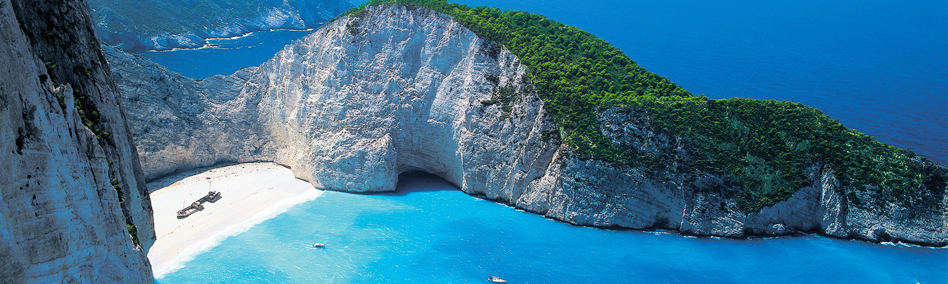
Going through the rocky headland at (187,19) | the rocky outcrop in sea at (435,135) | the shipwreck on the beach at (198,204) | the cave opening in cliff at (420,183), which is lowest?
the shipwreck on the beach at (198,204)

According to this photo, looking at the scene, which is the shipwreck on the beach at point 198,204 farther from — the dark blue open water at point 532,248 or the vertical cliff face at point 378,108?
the vertical cliff face at point 378,108

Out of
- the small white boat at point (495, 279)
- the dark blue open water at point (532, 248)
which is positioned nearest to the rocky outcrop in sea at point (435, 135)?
the dark blue open water at point (532, 248)

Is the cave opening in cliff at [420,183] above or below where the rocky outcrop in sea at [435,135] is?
→ below

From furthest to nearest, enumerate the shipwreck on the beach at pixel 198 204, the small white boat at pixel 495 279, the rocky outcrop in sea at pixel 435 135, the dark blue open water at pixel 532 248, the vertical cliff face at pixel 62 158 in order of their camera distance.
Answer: the shipwreck on the beach at pixel 198 204
the rocky outcrop in sea at pixel 435 135
the dark blue open water at pixel 532 248
the small white boat at pixel 495 279
the vertical cliff face at pixel 62 158

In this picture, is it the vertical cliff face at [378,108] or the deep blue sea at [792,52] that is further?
the deep blue sea at [792,52]

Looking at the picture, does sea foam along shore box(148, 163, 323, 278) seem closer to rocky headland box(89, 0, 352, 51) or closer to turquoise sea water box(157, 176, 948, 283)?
turquoise sea water box(157, 176, 948, 283)

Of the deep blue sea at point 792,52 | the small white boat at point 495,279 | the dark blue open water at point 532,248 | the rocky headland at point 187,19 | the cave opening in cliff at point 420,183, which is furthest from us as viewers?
the rocky headland at point 187,19

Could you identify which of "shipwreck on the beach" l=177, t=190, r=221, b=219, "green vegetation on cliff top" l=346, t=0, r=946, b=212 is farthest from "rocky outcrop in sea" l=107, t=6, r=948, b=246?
"shipwreck on the beach" l=177, t=190, r=221, b=219
